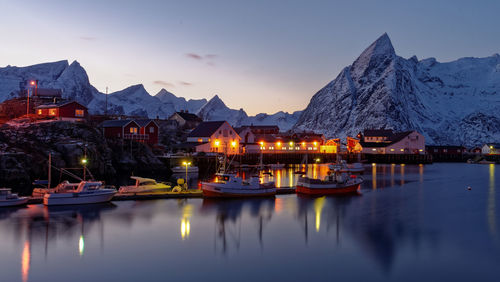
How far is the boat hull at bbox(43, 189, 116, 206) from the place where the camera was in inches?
1458

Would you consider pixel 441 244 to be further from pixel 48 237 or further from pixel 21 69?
pixel 21 69

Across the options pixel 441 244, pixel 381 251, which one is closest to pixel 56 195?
pixel 381 251

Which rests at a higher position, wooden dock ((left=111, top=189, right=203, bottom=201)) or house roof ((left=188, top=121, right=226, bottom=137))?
house roof ((left=188, top=121, right=226, bottom=137))

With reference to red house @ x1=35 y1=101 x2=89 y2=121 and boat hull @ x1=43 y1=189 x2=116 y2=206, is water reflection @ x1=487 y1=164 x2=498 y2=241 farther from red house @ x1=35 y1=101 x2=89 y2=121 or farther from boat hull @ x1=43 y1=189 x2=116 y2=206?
red house @ x1=35 y1=101 x2=89 y2=121

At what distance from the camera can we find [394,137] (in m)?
142

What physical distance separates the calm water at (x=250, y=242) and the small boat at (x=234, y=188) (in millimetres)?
1495

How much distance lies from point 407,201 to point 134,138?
58.8 metres

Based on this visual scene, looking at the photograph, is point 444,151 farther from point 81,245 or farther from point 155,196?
point 81,245

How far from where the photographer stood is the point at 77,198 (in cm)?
3803

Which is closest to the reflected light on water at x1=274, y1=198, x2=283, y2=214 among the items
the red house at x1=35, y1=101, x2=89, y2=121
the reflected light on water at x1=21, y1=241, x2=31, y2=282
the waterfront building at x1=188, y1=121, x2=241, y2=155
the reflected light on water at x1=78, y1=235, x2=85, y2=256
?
the reflected light on water at x1=78, y1=235, x2=85, y2=256

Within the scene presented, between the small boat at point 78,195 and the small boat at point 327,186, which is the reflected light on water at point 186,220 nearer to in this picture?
the small boat at point 78,195

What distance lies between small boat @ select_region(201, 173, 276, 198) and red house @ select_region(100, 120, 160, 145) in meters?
45.4

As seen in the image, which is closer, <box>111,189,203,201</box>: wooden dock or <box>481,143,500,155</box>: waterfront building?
<box>111,189,203,201</box>: wooden dock

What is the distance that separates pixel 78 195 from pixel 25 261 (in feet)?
50.7
